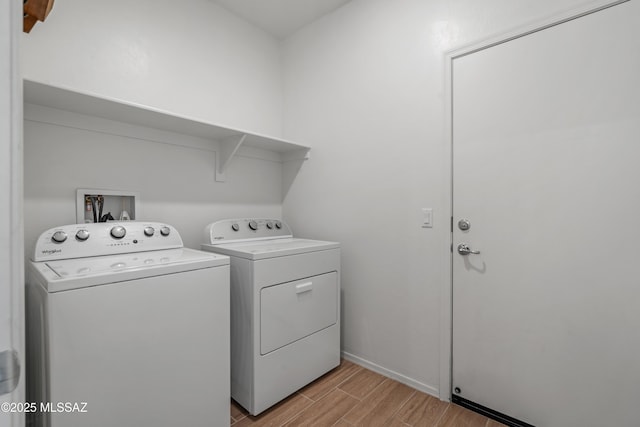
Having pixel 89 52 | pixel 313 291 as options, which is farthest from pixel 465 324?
pixel 89 52

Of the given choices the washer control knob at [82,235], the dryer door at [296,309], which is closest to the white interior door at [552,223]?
the dryer door at [296,309]

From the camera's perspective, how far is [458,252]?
168cm

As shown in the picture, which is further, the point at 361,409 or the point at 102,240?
the point at 361,409

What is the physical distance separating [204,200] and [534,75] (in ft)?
6.82

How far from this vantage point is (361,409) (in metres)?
1.64

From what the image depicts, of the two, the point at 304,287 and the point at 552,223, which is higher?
the point at 552,223

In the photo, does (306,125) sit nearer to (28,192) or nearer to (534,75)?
(534,75)

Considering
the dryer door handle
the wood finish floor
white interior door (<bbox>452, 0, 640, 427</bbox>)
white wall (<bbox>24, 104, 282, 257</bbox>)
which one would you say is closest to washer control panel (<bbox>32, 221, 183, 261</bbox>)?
white wall (<bbox>24, 104, 282, 257</bbox>)

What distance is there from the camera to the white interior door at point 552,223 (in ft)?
4.09

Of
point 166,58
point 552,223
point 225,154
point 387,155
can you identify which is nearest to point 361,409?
point 552,223

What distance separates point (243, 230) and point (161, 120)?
86 centimetres

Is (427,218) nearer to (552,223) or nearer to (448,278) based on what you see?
(448,278)

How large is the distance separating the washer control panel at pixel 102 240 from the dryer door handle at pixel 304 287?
0.74 m

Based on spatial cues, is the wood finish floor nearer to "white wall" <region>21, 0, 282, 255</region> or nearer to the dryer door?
the dryer door
